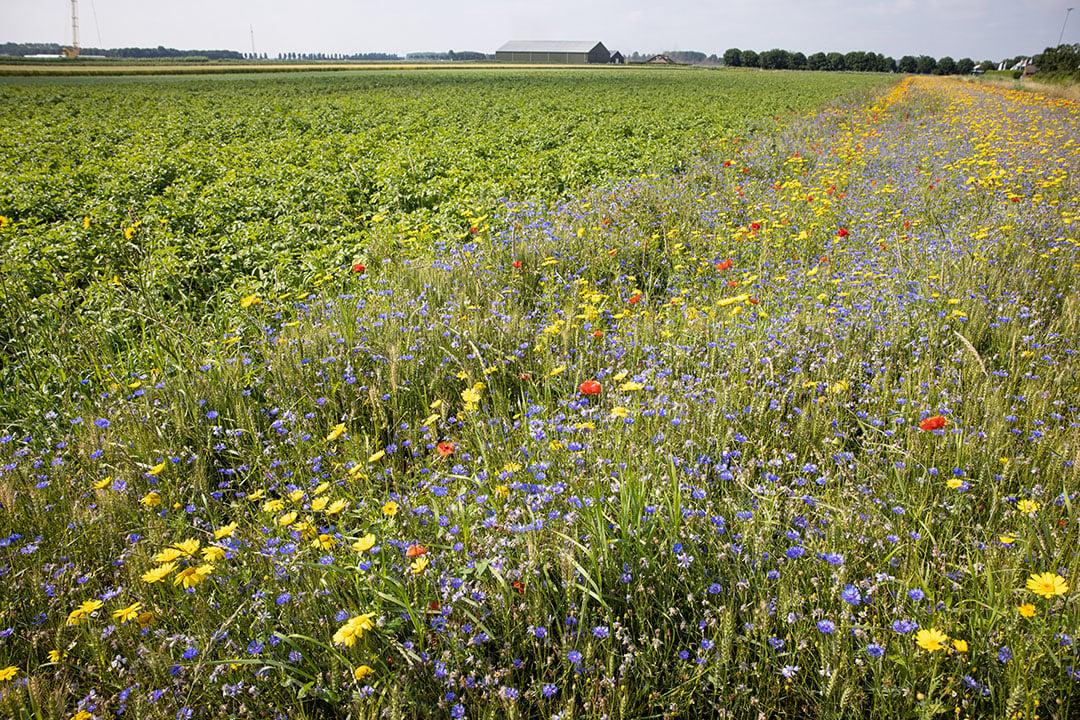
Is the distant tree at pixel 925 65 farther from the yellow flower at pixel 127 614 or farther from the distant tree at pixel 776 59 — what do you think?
the yellow flower at pixel 127 614

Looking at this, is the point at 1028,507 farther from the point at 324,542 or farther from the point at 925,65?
the point at 925,65

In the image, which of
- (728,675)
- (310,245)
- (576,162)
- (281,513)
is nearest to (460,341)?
(281,513)

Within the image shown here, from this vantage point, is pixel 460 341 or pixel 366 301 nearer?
pixel 460 341

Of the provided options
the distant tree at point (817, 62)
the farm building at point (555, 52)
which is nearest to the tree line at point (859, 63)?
the distant tree at point (817, 62)

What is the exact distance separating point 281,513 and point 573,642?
57.8 inches

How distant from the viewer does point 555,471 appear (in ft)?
8.16

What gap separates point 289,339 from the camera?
3.79m

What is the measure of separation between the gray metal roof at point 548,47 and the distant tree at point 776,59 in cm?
3522

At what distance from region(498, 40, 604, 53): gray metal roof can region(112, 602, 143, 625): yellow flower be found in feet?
429

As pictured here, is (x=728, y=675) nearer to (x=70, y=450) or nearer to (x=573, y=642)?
(x=573, y=642)

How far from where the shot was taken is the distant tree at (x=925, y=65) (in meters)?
90.5

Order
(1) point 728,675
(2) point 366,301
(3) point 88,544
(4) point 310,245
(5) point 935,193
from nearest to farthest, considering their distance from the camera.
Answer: (1) point 728,675, (3) point 88,544, (2) point 366,301, (4) point 310,245, (5) point 935,193

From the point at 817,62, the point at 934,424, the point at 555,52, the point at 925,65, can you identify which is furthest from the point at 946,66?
the point at 934,424

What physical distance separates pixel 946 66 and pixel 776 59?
85.0 feet
